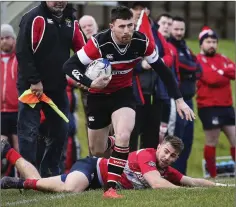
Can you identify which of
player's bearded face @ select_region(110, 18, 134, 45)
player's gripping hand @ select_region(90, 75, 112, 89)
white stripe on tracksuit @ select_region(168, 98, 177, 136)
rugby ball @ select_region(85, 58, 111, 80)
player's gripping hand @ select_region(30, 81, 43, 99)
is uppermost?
player's bearded face @ select_region(110, 18, 134, 45)

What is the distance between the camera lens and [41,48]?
34.4ft

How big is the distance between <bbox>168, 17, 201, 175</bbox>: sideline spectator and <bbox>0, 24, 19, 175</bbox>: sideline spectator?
2438 mm

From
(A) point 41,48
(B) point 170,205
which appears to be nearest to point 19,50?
(A) point 41,48

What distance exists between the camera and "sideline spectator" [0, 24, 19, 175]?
13.0 m

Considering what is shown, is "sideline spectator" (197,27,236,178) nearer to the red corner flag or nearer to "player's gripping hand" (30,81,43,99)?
the red corner flag

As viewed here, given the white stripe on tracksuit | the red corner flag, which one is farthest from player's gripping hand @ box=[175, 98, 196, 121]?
the white stripe on tracksuit

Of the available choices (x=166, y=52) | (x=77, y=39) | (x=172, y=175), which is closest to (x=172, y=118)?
(x=166, y=52)

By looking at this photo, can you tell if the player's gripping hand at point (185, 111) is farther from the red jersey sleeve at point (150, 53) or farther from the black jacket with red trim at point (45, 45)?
the black jacket with red trim at point (45, 45)

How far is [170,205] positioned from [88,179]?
5.68 feet

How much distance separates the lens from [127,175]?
1011 cm

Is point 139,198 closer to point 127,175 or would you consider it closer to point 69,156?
point 127,175

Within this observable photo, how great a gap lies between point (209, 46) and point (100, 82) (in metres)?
5.19

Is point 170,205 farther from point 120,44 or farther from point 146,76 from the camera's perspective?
point 146,76

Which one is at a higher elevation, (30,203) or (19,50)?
(19,50)
